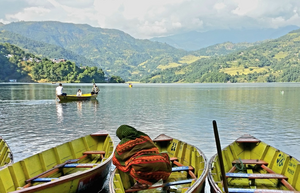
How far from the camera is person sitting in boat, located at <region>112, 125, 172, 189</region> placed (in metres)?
7.58

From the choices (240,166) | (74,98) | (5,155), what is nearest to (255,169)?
(240,166)

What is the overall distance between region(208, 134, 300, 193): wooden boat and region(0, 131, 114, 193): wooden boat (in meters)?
4.13

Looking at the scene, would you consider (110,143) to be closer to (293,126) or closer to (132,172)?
(132,172)

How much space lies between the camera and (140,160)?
7.55 metres

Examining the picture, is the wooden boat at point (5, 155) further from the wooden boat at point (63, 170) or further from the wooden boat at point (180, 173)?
the wooden boat at point (180, 173)

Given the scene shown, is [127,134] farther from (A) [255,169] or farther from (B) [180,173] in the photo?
(A) [255,169]

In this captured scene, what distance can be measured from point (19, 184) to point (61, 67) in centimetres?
20326

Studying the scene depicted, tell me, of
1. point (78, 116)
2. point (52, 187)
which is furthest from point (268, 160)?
point (78, 116)

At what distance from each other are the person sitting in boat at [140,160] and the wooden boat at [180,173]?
49cm

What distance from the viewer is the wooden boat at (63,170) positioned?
7.71 metres

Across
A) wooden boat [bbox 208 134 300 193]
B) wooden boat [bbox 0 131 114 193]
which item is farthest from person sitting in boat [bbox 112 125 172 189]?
wooden boat [bbox 208 134 300 193]

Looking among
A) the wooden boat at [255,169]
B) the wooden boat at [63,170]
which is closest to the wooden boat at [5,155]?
the wooden boat at [63,170]

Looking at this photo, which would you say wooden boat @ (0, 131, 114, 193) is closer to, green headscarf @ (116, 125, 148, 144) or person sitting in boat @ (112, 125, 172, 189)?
person sitting in boat @ (112, 125, 172, 189)

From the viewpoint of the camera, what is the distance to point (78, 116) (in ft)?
105
